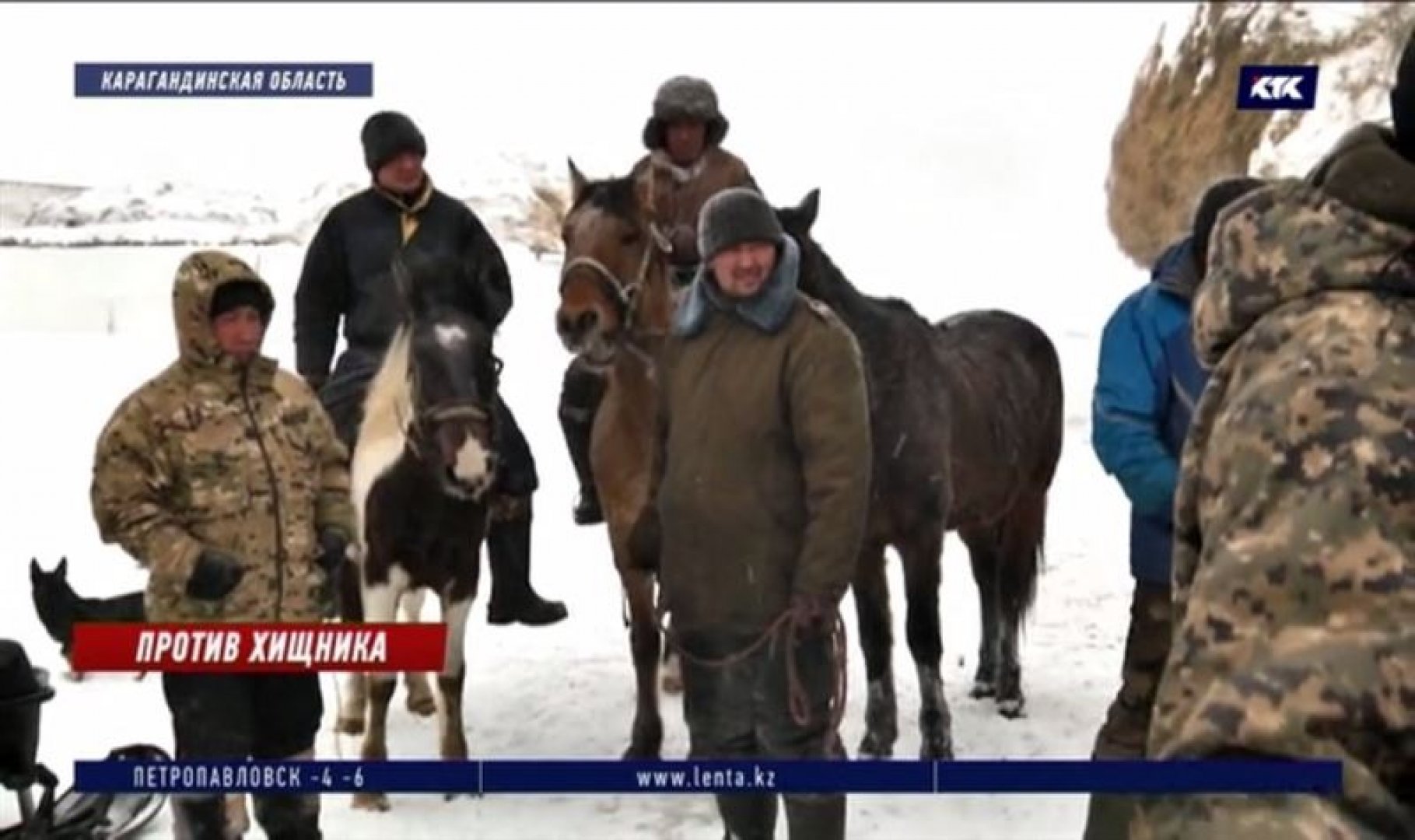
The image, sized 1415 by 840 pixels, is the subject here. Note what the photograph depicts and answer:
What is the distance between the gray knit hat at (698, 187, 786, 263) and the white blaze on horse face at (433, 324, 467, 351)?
0.57m

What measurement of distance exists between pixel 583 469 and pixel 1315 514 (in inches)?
104

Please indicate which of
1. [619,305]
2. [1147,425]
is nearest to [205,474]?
[619,305]

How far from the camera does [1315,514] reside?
1.42 metres

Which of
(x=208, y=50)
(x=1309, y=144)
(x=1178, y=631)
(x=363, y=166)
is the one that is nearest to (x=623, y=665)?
(x=363, y=166)

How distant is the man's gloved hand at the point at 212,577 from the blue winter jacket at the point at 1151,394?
6.30ft

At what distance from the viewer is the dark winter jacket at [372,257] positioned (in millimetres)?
3770

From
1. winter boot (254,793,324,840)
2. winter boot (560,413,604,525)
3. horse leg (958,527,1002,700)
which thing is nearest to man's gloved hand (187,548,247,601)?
winter boot (254,793,324,840)

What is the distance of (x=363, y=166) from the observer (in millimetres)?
3793

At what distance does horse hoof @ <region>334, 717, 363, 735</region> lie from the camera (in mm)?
3863

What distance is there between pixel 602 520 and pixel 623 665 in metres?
0.39

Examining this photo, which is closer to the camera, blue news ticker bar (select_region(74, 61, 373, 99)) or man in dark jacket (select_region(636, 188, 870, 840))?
man in dark jacket (select_region(636, 188, 870, 840))

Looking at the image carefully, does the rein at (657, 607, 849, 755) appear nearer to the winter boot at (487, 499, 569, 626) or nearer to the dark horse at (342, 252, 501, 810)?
the winter boot at (487, 499, 569, 626)

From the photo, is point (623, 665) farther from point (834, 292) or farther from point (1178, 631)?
point (1178, 631)

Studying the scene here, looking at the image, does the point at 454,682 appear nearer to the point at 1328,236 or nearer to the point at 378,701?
the point at 378,701
